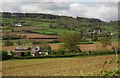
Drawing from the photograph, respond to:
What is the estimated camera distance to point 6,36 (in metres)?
74.0

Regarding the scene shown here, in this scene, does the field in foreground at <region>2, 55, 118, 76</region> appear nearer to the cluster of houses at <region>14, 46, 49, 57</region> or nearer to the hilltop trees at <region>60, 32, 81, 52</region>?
the cluster of houses at <region>14, 46, 49, 57</region>

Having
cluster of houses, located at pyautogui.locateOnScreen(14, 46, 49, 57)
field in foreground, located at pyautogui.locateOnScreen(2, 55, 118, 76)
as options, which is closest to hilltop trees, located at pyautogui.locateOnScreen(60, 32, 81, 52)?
cluster of houses, located at pyautogui.locateOnScreen(14, 46, 49, 57)

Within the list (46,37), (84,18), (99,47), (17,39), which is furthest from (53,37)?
(84,18)

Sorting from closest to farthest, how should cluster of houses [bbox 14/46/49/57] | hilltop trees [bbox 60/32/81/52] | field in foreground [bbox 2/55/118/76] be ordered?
1. field in foreground [bbox 2/55/118/76]
2. cluster of houses [bbox 14/46/49/57]
3. hilltop trees [bbox 60/32/81/52]

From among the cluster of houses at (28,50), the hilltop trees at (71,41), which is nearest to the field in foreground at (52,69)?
the cluster of houses at (28,50)

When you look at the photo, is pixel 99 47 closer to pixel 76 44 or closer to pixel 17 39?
pixel 76 44

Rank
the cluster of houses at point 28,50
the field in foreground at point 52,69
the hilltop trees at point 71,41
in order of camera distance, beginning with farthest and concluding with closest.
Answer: the hilltop trees at point 71,41 → the cluster of houses at point 28,50 → the field in foreground at point 52,69

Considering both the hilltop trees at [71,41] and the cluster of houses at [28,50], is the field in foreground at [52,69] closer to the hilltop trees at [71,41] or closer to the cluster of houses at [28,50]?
the cluster of houses at [28,50]

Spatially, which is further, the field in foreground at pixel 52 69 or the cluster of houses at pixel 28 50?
the cluster of houses at pixel 28 50

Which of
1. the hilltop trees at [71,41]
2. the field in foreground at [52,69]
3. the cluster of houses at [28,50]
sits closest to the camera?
the field in foreground at [52,69]

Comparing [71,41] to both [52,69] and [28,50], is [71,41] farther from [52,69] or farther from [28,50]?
[52,69]

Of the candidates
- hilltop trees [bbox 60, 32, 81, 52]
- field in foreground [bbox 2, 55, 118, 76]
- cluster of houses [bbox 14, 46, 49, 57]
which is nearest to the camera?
field in foreground [bbox 2, 55, 118, 76]

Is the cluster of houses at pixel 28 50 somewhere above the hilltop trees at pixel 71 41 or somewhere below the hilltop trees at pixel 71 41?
below

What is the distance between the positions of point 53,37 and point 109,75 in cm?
7597
